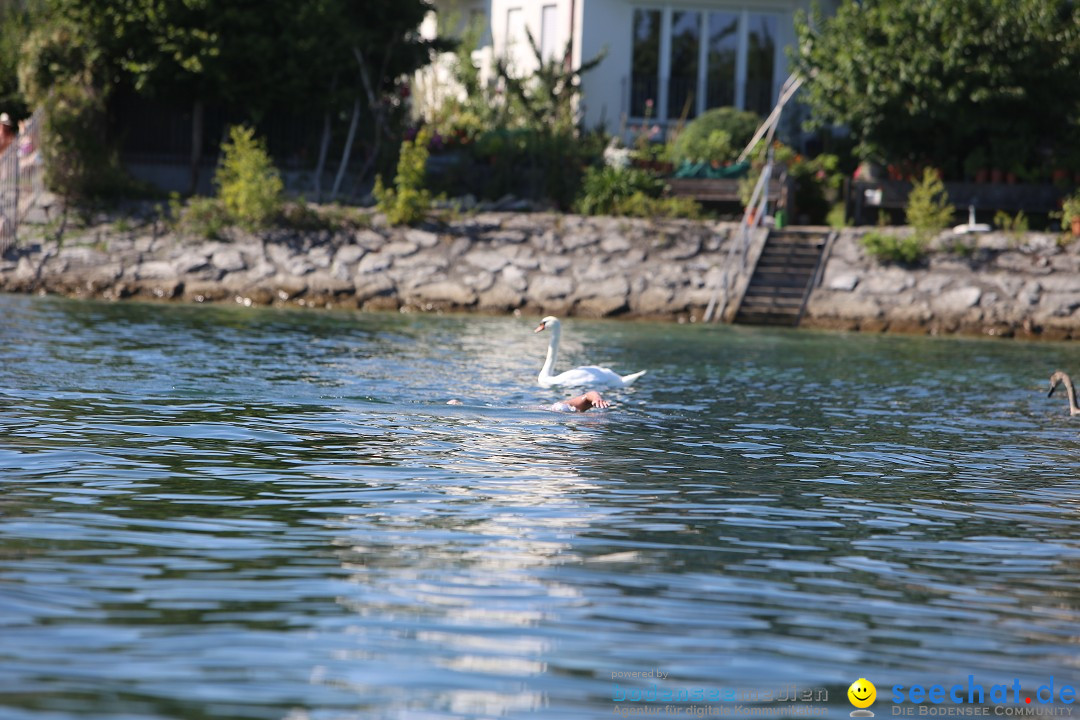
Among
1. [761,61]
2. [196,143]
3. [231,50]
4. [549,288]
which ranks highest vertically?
[761,61]

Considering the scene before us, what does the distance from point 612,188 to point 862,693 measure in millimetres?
22061

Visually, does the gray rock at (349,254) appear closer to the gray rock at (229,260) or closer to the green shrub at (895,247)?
the gray rock at (229,260)

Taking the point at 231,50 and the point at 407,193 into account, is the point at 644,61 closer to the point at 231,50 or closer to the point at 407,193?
the point at 407,193

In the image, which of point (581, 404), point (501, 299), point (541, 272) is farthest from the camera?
point (541, 272)

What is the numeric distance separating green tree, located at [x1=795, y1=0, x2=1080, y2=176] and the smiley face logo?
2205 cm

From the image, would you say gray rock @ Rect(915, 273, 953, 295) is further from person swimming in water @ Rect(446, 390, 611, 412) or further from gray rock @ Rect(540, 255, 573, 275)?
person swimming in water @ Rect(446, 390, 611, 412)

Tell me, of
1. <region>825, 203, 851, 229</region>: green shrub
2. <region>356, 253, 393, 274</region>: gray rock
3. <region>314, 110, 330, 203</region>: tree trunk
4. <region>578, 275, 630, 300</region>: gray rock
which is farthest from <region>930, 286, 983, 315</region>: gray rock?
<region>314, 110, 330, 203</region>: tree trunk

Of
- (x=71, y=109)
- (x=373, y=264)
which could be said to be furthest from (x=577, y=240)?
(x=71, y=109)

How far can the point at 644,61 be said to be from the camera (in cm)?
3491

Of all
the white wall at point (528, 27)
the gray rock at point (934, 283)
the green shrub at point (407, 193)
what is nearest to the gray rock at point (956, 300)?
the gray rock at point (934, 283)

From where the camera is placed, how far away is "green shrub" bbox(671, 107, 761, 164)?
29.5 m

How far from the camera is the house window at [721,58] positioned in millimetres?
34938

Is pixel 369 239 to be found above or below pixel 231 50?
below

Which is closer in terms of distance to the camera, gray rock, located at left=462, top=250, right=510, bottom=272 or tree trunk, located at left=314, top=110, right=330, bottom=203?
gray rock, located at left=462, top=250, right=510, bottom=272
